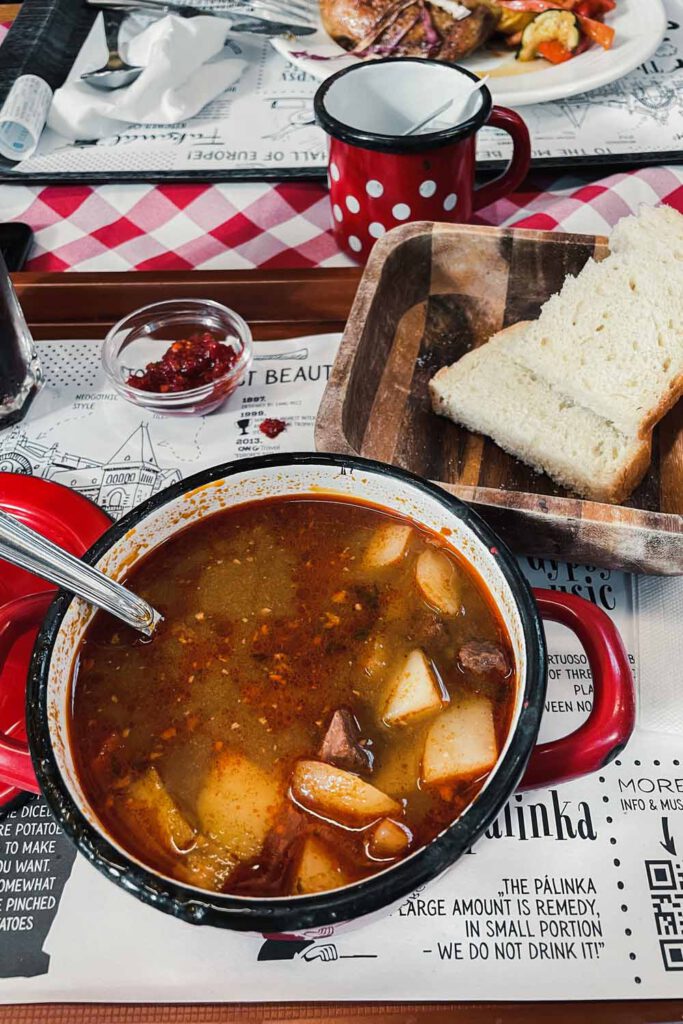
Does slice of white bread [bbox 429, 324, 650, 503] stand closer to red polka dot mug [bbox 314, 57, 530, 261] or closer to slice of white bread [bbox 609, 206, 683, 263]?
slice of white bread [bbox 609, 206, 683, 263]

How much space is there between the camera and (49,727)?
0.88 m

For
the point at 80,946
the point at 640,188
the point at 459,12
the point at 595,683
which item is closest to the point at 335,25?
the point at 459,12

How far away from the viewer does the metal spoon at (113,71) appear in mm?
2299

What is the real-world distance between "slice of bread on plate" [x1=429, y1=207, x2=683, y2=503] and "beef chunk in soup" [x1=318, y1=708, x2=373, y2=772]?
628 mm

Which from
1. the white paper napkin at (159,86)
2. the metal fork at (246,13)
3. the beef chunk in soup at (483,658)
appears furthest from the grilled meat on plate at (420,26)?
the beef chunk in soup at (483,658)

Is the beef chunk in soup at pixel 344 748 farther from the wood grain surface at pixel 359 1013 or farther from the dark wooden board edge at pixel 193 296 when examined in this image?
the dark wooden board edge at pixel 193 296

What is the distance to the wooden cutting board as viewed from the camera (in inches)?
45.9

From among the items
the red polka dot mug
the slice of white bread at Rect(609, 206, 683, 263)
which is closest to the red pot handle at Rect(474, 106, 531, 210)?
the red polka dot mug

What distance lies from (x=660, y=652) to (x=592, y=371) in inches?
20.0

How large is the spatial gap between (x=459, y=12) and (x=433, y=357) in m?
1.13

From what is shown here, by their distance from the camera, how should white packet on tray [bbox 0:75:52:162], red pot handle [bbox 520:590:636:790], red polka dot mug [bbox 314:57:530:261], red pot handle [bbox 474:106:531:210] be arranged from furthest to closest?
white packet on tray [bbox 0:75:52:162], red pot handle [bbox 474:106:531:210], red polka dot mug [bbox 314:57:530:261], red pot handle [bbox 520:590:636:790]

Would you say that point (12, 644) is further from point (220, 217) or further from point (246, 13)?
point (246, 13)

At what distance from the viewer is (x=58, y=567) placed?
97cm

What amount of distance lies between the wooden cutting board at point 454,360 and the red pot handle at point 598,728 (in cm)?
23
